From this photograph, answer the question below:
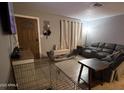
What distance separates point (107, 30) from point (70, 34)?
2.02m

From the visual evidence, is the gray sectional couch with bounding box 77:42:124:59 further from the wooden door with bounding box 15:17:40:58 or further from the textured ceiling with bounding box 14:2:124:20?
the wooden door with bounding box 15:17:40:58

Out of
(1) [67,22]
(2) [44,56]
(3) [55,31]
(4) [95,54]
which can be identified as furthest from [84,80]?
(1) [67,22]

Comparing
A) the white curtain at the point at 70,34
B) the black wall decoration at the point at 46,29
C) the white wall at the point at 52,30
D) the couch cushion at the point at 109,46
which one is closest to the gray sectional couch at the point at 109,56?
the couch cushion at the point at 109,46

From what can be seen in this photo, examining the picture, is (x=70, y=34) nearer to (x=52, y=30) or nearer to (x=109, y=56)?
(x=52, y=30)

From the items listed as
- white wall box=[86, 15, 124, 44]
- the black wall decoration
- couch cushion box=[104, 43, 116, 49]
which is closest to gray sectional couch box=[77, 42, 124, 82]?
couch cushion box=[104, 43, 116, 49]

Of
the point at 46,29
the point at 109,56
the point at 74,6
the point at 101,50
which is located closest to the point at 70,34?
the point at 46,29

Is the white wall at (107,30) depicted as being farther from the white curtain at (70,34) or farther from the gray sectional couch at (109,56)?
the white curtain at (70,34)

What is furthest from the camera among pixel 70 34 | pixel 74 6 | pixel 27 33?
pixel 70 34

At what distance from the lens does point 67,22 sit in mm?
5254

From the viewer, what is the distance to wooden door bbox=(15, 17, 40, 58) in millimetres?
4195

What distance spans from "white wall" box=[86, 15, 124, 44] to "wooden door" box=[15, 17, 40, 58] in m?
Answer: 3.49

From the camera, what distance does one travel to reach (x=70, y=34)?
5.50 meters

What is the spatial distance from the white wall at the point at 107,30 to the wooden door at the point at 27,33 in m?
3.49

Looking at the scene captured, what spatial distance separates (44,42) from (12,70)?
3353mm
